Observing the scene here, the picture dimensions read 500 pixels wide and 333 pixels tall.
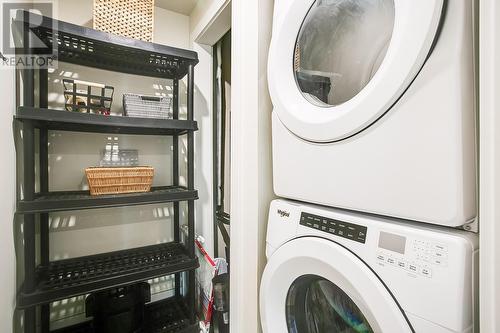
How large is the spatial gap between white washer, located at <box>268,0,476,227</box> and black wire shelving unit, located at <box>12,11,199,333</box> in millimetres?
702

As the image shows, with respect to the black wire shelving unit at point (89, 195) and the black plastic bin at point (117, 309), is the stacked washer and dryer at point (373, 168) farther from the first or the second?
the black plastic bin at point (117, 309)

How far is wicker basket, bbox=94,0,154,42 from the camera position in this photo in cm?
118

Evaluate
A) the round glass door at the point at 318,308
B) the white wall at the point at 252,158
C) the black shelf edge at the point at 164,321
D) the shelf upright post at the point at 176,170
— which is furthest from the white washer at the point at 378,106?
the black shelf edge at the point at 164,321

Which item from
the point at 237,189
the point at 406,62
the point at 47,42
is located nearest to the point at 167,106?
the point at 47,42

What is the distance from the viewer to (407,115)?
1.63 feet

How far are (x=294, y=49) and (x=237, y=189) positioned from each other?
0.56 meters

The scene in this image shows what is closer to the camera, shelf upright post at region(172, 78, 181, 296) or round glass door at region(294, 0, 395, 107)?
round glass door at region(294, 0, 395, 107)

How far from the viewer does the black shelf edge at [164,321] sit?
4.22 ft

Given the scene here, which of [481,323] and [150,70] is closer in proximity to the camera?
[481,323]

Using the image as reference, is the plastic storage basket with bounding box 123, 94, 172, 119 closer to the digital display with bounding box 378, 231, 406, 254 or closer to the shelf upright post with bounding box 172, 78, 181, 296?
the shelf upright post with bounding box 172, 78, 181, 296

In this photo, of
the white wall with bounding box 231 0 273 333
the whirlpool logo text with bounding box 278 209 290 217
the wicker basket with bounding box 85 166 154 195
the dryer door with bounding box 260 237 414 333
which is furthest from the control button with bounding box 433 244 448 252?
the wicker basket with bounding box 85 166 154 195

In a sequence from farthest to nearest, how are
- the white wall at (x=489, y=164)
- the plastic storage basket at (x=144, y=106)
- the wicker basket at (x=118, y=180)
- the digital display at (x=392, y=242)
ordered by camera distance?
the plastic storage basket at (x=144, y=106), the wicker basket at (x=118, y=180), the digital display at (x=392, y=242), the white wall at (x=489, y=164)

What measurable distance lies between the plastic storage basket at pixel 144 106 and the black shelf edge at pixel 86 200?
1.40 ft

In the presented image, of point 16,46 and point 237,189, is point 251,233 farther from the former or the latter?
point 16,46
